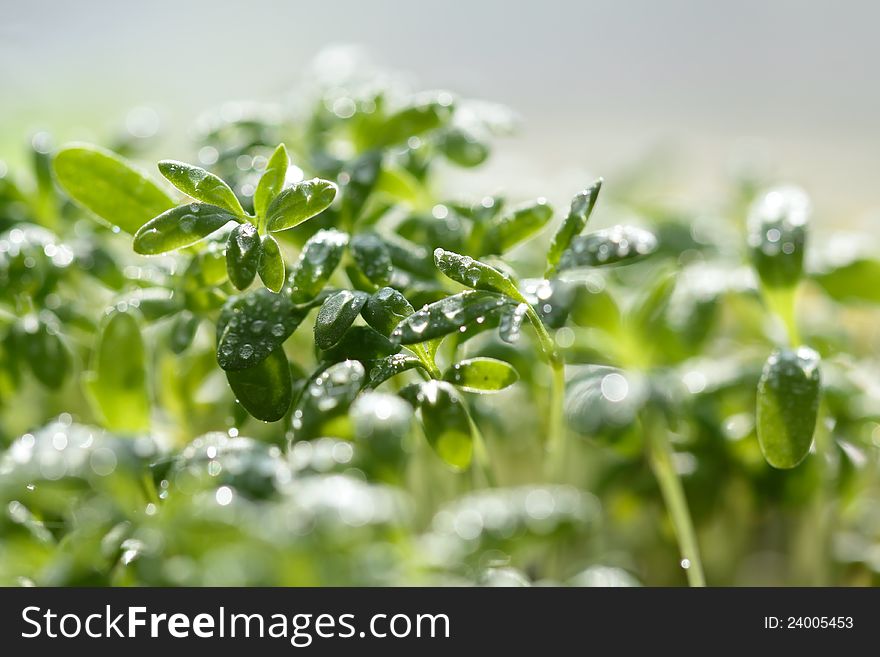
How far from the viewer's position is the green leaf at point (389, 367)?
0.52m

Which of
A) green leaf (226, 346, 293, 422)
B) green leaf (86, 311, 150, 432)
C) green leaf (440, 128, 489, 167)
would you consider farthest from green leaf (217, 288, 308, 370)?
green leaf (440, 128, 489, 167)

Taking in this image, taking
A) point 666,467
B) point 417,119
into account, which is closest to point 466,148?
point 417,119

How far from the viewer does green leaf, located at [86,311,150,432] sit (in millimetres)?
648

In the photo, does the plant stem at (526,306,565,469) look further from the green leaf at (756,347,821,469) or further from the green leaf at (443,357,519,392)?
the green leaf at (756,347,821,469)

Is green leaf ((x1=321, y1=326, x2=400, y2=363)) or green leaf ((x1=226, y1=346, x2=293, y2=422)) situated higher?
green leaf ((x1=321, y1=326, x2=400, y2=363))

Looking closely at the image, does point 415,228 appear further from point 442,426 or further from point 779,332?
point 779,332

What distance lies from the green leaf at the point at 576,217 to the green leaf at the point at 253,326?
0.16 meters

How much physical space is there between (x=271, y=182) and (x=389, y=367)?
135mm

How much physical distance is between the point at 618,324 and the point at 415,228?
0.21 meters

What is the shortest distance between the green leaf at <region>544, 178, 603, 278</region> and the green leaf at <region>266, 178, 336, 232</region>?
0.14m

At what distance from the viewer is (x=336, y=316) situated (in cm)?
50

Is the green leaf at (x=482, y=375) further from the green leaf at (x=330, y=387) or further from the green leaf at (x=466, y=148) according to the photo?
the green leaf at (x=466, y=148)

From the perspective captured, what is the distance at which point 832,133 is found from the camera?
2.89 metres

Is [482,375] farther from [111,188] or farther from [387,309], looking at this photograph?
[111,188]
